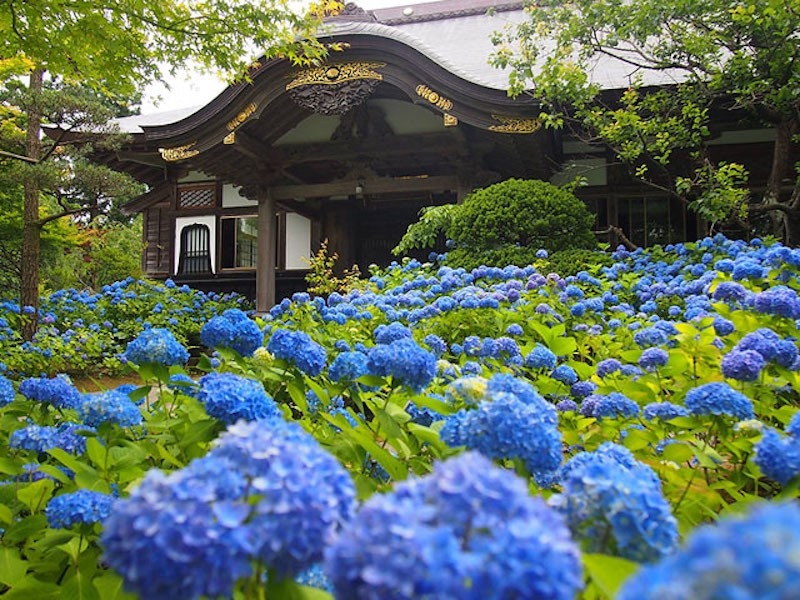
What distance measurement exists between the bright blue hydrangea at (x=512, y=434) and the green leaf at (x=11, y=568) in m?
1.05

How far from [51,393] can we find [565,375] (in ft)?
5.91

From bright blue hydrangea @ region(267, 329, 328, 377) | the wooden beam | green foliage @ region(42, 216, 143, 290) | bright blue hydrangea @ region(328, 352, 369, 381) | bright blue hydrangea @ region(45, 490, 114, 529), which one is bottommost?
bright blue hydrangea @ region(45, 490, 114, 529)

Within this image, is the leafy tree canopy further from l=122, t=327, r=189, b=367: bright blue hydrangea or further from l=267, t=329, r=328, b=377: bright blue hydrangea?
l=122, t=327, r=189, b=367: bright blue hydrangea

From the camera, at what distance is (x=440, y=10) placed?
17.2m

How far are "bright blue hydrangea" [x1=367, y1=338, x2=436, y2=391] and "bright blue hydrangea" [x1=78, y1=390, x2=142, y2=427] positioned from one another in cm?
60

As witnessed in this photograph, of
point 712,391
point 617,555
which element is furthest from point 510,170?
point 617,555

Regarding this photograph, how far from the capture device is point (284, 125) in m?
9.41

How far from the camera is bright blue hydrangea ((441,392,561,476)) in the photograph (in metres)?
1.02

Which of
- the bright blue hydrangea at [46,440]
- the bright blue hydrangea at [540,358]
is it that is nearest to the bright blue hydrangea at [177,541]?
the bright blue hydrangea at [46,440]

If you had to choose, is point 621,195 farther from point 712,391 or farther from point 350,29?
point 712,391

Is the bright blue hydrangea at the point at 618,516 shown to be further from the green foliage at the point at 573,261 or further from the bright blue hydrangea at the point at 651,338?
the green foliage at the point at 573,261

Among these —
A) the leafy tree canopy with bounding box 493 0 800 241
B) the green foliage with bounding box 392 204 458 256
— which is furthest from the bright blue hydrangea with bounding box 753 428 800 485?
the green foliage with bounding box 392 204 458 256

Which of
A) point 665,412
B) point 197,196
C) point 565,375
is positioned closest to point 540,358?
point 565,375

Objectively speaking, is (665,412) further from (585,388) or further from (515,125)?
(515,125)
